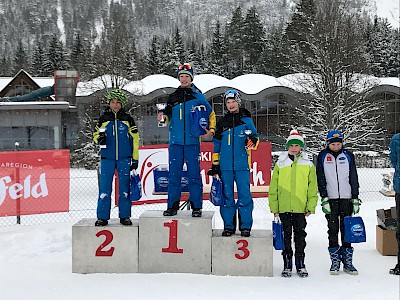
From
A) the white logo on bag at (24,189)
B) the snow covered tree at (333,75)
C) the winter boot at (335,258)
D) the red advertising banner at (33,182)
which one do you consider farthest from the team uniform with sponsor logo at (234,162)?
the snow covered tree at (333,75)

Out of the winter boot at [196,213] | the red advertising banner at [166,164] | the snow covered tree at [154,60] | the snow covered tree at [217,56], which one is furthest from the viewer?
the snow covered tree at [217,56]

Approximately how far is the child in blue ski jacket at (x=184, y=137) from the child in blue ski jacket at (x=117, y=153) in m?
0.47

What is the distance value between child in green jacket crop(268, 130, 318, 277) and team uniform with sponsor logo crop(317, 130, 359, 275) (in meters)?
0.15

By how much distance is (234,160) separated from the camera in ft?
17.2

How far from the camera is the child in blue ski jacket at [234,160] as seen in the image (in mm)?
5230

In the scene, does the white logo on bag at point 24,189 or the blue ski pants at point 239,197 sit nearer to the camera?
the blue ski pants at point 239,197

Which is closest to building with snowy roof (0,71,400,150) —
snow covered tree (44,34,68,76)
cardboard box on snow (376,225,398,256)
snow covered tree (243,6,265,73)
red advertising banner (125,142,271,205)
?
red advertising banner (125,142,271,205)

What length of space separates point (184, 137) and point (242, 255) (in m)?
1.57

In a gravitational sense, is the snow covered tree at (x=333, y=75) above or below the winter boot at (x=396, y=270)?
above

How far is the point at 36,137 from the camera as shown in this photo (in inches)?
1131

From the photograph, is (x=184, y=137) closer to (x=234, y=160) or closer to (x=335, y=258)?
(x=234, y=160)

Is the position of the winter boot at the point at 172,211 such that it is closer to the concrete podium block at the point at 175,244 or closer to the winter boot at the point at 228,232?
the concrete podium block at the point at 175,244

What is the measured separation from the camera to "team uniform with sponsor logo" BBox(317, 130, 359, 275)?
519 cm

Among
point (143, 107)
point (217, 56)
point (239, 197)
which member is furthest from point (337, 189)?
point (217, 56)
